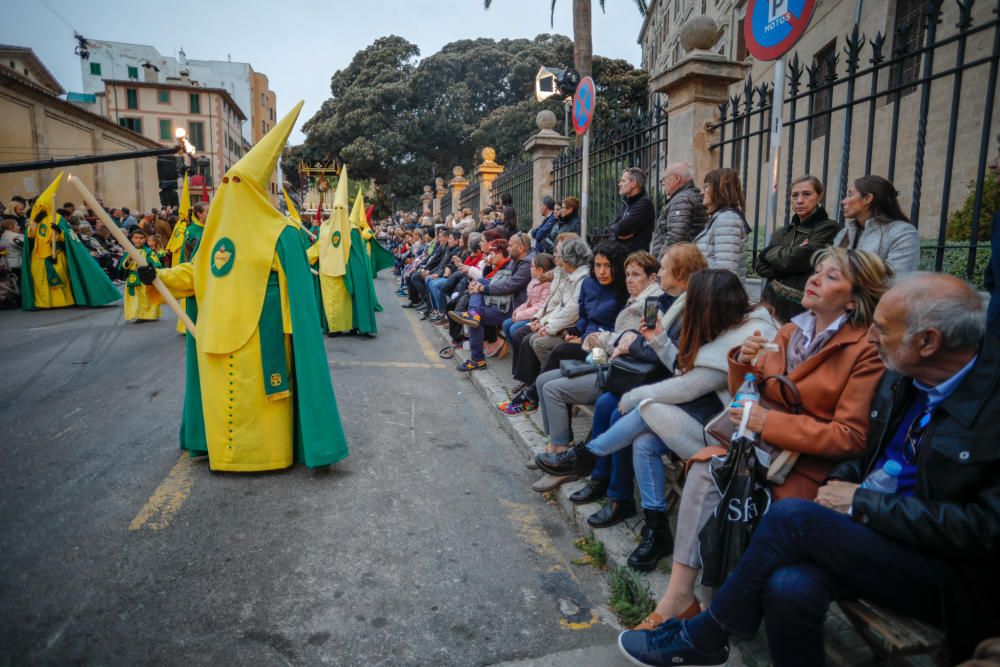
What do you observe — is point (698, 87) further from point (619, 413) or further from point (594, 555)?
point (594, 555)

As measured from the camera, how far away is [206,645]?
2.48m

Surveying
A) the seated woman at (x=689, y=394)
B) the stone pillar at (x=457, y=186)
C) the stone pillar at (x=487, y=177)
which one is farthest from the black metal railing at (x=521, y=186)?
the seated woman at (x=689, y=394)

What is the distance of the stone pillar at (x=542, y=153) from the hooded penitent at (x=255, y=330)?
22.3ft

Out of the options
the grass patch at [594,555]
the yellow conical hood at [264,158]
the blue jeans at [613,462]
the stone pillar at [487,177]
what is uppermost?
the stone pillar at [487,177]

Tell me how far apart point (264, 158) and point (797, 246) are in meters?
3.49

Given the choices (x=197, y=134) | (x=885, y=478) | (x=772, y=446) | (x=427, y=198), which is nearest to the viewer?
(x=885, y=478)

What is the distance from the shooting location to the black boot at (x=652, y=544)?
299 cm

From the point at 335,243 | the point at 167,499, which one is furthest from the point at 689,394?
the point at 335,243

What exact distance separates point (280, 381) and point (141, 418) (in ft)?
6.74

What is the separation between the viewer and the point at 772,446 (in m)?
2.46

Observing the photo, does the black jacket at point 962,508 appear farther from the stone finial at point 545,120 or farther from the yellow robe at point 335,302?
the stone finial at point 545,120

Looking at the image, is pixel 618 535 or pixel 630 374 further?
pixel 630 374

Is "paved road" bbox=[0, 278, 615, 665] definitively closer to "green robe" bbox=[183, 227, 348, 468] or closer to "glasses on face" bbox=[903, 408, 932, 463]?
"green robe" bbox=[183, 227, 348, 468]

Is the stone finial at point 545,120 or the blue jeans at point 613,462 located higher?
the stone finial at point 545,120
